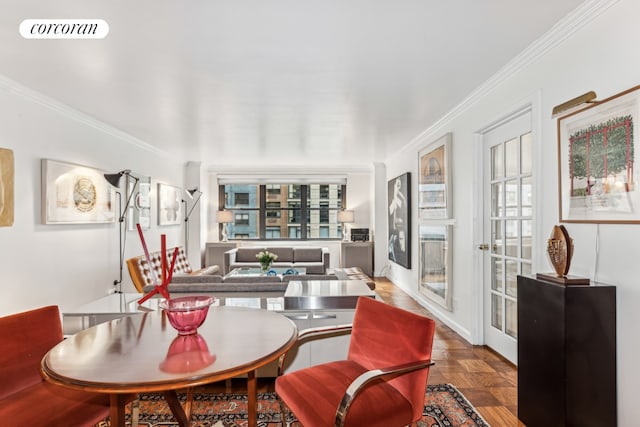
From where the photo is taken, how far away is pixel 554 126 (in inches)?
88.0

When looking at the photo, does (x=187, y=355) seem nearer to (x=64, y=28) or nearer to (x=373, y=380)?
(x=373, y=380)

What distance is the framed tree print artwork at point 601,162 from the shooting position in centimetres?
165

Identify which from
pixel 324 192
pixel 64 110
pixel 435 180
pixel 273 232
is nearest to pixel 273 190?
pixel 273 232

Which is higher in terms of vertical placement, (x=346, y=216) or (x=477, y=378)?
(x=346, y=216)

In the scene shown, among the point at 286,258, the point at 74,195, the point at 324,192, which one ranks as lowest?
the point at 286,258

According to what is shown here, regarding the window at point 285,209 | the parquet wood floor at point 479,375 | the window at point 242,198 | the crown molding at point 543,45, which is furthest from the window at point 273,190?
the parquet wood floor at point 479,375

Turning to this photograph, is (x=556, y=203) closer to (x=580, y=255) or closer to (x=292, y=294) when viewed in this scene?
(x=580, y=255)

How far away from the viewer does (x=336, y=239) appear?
7898 millimetres

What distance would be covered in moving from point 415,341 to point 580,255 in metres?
1.22

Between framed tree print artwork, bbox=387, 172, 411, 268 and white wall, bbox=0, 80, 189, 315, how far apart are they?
4.04 m

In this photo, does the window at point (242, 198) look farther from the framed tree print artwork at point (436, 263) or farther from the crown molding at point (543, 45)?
the crown molding at point (543, 45)

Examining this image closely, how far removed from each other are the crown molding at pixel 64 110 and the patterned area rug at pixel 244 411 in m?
2.68

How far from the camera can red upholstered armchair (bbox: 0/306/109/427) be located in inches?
53.4

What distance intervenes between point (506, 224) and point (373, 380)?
2209 millimetres
